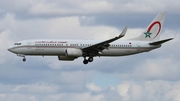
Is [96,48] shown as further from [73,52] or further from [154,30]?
[154,30]

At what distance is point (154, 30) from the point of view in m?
133

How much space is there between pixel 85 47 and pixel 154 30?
17905mm

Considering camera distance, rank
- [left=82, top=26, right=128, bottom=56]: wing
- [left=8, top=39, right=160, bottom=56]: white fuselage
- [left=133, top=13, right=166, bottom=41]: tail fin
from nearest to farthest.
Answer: [left=82, top=26, right=128, bottom=56]: wing
[left=8, top=39, right=160, bottom=56]: white fuselage
[left=133, top=13, right=166, bottom=41]: tail fin

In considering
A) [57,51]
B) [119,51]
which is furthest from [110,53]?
[57,51]

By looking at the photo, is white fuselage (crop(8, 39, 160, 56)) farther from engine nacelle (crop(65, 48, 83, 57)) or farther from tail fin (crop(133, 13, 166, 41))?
tail fin (crop(133, 13, 166, 41))

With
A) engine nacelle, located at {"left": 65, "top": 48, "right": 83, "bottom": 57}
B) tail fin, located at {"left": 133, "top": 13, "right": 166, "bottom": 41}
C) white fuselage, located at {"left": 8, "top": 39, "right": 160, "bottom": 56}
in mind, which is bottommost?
engine nacelle, located at {"left": 65, "top": 48, "right": 83, "bottom": 57}

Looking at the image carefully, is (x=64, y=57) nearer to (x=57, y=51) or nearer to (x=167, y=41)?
(x=57, y=51)

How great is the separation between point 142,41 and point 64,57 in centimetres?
1495

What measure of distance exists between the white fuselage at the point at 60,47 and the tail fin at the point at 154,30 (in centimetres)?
351

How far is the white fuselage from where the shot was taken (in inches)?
4719

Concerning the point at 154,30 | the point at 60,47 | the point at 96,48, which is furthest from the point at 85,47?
the point at 154,30

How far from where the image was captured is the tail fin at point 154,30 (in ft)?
426

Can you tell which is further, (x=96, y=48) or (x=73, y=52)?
(x=96, y=48)

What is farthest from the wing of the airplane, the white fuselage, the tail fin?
the tail fin
